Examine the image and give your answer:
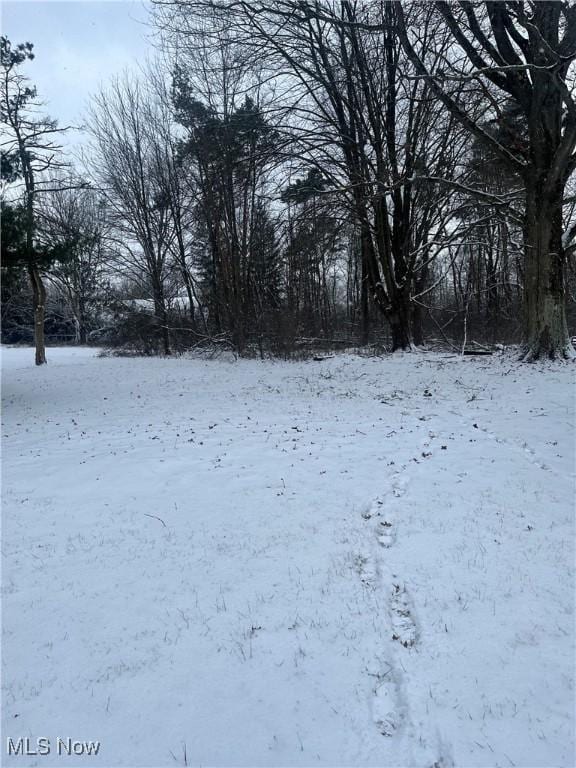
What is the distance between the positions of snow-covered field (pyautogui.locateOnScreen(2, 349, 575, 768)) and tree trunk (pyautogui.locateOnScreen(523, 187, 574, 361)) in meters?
4.34

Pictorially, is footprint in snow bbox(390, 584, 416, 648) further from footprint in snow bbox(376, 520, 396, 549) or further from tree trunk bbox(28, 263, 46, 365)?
tree trunk bbox(28, 263, 46, 365)

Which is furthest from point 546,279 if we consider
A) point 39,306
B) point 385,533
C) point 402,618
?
point 39,306

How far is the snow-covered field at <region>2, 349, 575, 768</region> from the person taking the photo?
216cm

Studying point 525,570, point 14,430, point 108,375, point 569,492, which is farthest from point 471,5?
point 108,375

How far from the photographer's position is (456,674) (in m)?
2.40

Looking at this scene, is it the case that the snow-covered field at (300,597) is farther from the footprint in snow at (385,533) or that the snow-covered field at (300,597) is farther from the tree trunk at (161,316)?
the tree trunk at (161,316)

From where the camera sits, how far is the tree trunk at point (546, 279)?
10859 mm

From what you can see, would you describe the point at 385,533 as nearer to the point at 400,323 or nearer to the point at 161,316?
the point at 400,323

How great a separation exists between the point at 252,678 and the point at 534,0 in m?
13.1

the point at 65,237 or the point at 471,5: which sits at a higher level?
the point at 471,5

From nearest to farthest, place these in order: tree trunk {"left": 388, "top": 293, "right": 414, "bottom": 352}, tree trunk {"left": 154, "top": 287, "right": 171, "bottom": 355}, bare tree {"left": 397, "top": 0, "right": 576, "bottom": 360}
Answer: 1. bare tree {"left": 397, "top": 0, "right": 576, "bottom": 360}
2. tree trunk {"left": 388, "top": 293, "right": 414, "bottom": 352}
3. tree trunk {"left": 154, "top": 287, "right": 171, "bottom": 355}

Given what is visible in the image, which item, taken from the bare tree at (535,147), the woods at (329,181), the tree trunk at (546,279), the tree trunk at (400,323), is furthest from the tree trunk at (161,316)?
the tree trunk at (546,279)

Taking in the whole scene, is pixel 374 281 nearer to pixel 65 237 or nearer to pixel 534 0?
pixel 534 0

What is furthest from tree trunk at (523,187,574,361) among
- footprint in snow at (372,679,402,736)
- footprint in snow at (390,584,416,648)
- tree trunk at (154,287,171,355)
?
tree trunk at (154,287,171,355)
